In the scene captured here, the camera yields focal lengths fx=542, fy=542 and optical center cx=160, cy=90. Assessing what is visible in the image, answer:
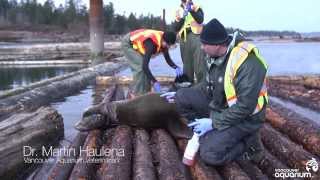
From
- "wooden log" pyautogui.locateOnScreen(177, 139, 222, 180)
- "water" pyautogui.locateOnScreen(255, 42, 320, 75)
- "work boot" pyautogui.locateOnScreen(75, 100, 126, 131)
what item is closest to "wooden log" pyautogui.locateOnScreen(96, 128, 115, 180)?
"work boot" pyautogui.locateOnScreen(75, 100, 126, 131)

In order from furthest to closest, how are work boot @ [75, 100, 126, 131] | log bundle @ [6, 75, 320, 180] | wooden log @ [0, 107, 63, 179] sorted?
work boot @ [75, 100, 126, 131], wooden log @ [0, 107, 63, 179], log bundle @ [6, 75, 320, 180]

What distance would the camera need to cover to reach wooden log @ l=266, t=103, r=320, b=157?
6090 mm

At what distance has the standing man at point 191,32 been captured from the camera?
9.15 metres

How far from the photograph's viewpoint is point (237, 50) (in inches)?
198

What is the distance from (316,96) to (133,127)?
505cm

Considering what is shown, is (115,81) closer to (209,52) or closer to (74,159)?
(74,159)

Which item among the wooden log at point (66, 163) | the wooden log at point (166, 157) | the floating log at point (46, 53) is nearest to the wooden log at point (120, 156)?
the wooden log at point (166, 157)

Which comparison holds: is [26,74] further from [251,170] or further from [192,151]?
[251,170]

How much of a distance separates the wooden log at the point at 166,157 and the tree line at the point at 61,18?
95426 mm

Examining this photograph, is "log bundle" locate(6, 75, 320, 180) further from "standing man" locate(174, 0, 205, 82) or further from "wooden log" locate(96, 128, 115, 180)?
"standing man" locate(174, 0, 205, 82)

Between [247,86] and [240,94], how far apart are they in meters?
0.11

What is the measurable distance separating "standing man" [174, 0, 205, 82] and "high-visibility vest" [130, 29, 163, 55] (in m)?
0.93

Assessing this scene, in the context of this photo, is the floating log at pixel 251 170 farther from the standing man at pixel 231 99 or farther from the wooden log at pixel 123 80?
the wooden log at pixel 123 80

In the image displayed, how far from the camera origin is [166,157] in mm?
5477
